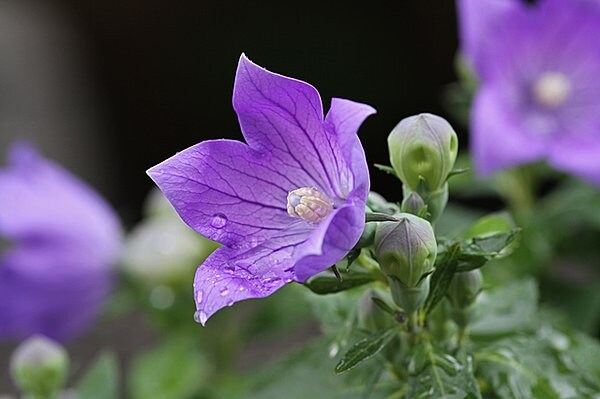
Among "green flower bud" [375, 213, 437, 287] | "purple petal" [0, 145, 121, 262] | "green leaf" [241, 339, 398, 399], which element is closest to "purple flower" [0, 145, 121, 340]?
"purple petal" [0, 145, 121, 262]

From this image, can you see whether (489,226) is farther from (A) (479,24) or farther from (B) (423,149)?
(A) (479,24)

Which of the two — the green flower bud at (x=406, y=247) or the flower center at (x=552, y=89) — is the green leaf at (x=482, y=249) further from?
the flower center at (x=552, y=89)

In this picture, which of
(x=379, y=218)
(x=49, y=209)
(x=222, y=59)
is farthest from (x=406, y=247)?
(x=222, y=59)

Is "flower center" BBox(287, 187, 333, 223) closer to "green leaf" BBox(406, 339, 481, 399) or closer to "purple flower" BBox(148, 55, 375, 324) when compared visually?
"purple flower" BBox(148, 55, 375, 324)

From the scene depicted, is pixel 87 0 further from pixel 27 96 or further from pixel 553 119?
pixel 553 119

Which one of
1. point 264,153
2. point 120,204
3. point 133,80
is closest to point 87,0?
point 133,80
